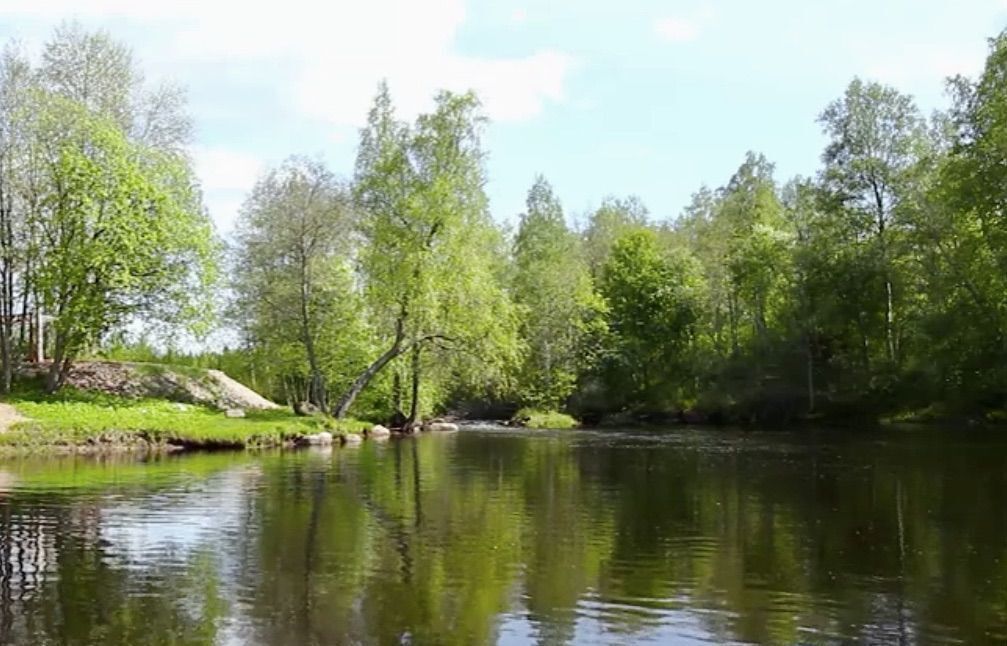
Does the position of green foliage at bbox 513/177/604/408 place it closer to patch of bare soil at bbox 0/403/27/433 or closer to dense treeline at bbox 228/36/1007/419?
dense treeline at bbox 228/36/1007/419

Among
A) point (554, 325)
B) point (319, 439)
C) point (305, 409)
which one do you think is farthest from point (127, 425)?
point (554, 325)

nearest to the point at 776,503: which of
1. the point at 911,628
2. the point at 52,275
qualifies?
the point at 911,628

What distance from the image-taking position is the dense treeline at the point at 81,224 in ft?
139

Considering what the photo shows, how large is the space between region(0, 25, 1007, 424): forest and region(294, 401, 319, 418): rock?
29.6 inches

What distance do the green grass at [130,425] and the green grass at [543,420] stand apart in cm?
2226

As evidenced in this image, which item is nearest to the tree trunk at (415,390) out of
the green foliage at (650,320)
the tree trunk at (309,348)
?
the tree trunk at (309,348)

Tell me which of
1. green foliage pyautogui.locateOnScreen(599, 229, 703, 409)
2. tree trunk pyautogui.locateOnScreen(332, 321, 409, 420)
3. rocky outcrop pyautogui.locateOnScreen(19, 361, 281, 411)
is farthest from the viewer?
green foliage pyautogui.locateOnScreen(599, 229, 703, 409)

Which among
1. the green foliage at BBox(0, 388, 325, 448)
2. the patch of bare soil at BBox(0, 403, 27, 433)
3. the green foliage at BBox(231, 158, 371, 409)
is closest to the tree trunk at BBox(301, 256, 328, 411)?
the green foliage at BBox(231, 158, 371, 409)

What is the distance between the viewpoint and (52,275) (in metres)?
42.1

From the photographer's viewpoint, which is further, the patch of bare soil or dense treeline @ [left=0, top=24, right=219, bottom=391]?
dense treeline @ [left=0, top=24, right=219, bottom=391]

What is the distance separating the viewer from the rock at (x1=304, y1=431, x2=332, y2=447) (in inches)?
1623

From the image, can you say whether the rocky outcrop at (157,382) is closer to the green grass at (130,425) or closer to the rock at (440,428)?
the green grass at (130,425)

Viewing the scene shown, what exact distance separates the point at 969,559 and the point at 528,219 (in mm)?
72360

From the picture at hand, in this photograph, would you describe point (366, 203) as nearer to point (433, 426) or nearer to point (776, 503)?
point (433, 426)
